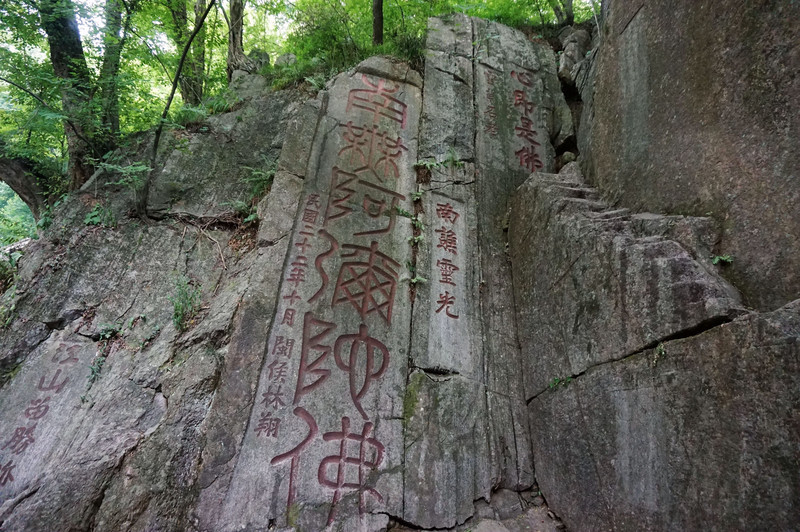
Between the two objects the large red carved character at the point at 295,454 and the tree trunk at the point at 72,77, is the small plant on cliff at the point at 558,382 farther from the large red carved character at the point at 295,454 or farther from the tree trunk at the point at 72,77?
the tree trunk at the point at 72,77

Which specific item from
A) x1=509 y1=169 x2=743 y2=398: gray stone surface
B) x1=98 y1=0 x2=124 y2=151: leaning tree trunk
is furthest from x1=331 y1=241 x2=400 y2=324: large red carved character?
x1=98 y1=0 x2=124 y2=151: leaning tree trunk

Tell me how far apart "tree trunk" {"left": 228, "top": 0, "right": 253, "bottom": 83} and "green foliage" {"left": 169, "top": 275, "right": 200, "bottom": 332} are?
172 inches

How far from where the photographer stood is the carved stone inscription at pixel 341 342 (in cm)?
319

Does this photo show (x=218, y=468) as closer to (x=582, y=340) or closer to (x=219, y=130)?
(x=582, y=340)

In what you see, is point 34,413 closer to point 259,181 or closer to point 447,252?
point 259,181

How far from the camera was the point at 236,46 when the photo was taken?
7.10 metres

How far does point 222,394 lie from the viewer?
3.34 metres

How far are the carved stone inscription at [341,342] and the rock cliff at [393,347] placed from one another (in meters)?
0.02

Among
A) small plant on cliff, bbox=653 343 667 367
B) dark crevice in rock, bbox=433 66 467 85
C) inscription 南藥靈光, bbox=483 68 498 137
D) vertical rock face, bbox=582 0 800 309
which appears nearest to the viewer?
vertical rock face, bbox=582 0 800 309

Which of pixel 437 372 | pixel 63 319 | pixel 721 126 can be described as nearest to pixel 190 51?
pixel 63 319

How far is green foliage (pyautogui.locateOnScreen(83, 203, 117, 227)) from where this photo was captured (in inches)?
183

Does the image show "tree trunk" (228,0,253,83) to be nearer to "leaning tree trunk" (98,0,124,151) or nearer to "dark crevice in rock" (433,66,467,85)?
"leaning tree trunk" (98,0,124,151)

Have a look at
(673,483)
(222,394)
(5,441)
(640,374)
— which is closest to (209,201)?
(222,394)

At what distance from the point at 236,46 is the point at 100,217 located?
168 inches
